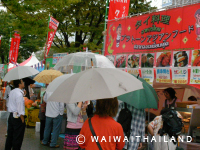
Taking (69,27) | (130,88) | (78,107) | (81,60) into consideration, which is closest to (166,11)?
(81,60)

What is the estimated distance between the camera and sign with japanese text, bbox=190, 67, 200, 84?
604 cm

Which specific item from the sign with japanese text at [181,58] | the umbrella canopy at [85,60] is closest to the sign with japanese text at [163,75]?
the sign with japanese text at [181,58]

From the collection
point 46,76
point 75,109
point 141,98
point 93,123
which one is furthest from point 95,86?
point 46,76

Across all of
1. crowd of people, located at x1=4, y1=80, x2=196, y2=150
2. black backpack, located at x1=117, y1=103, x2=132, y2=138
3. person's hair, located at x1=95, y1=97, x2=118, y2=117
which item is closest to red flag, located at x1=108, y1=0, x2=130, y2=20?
crowd of people, located at x1=4, y1=80, x2=196, y2=150

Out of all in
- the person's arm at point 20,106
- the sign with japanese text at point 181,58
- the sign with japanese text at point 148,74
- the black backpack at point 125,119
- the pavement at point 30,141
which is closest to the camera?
the black backpack at point 125,119

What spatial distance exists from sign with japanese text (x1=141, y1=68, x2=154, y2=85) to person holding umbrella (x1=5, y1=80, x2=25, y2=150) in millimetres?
3349

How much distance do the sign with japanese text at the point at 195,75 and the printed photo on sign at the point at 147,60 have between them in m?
1.27

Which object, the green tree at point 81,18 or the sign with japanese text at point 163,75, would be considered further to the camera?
the green tree at point 81,18

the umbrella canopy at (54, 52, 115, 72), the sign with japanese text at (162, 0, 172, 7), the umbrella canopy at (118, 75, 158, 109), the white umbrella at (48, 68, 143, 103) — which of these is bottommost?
the umbrella canopy at (118, 75, 158, 109)

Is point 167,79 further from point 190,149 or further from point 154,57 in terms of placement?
point 190,149

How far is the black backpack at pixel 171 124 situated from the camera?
4832mm

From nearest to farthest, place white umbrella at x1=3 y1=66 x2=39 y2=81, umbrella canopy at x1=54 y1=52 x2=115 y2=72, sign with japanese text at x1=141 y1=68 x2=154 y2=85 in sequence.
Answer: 1. white umbrella at x1=3 y1=66 x2=39 y2=81
2. umbrella canopy at x1=54 y1=52 x2=115 y2=72
3. sign with japanese text at x1=141 y1=68 x2=154 y2=85

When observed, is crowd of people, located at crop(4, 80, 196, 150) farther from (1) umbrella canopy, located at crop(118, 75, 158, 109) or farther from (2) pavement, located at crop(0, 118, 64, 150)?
(2) pavement, located at crop(0, 118, 64, 150)

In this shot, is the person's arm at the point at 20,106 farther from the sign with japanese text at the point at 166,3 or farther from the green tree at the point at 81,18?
the green tree at the point at 81,18
